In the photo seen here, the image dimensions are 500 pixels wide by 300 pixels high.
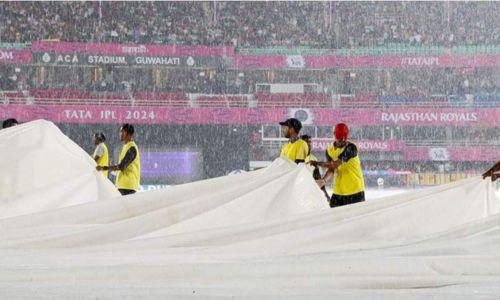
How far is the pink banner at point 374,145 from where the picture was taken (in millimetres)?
19203

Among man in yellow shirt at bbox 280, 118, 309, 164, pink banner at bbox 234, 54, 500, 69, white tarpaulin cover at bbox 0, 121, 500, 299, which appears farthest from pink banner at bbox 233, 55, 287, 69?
white tarpaulin cover at bbox 0, 121, 500, 299

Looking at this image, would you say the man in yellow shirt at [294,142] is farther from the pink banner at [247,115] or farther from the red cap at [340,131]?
the pink banner at [247,115]

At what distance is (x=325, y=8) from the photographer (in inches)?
1000

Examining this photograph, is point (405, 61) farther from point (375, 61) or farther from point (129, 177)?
point (129, 177)

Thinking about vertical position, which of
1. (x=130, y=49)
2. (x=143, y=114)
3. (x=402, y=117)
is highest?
(x=130, y=49)

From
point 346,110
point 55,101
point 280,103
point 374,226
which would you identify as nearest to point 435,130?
point 346,110

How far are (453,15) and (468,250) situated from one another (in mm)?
24152

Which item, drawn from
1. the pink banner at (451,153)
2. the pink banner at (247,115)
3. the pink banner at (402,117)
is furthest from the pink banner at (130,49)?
the pink banner at (451,153)

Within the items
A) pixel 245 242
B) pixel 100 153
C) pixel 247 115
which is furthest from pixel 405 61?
pixel 245 242

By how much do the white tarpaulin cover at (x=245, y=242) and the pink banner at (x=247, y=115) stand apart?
1462 centimetres

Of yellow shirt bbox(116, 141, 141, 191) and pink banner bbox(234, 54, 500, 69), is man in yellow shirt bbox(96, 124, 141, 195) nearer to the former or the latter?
yellow shirt bbox(116, 141, 141, 191)

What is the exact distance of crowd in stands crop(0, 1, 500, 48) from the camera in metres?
24.1

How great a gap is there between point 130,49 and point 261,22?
194 inches

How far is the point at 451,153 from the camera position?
19.4 m
